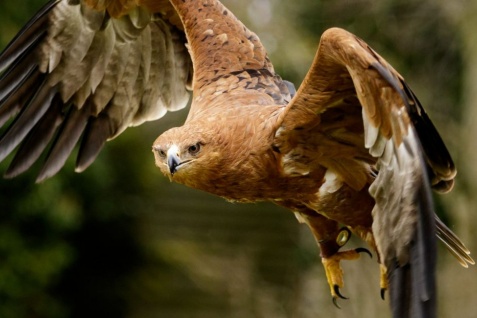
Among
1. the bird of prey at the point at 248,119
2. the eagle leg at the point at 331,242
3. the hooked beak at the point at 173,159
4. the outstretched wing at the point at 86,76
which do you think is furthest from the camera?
the outstretched wing at the point at 86,76

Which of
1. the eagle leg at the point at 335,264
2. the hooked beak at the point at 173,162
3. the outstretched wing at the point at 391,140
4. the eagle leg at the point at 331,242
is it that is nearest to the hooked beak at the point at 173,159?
the hooked beak at the point at 173,162

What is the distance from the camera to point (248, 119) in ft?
14.6

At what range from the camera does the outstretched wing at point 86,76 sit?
548 cm

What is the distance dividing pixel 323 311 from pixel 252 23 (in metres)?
2.57

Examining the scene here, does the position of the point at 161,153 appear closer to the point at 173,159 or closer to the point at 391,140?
the point at 173,159

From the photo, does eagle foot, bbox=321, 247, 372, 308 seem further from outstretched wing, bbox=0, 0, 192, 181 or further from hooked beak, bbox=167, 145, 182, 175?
outstretched wing, bbox=0, 0, 192, 181

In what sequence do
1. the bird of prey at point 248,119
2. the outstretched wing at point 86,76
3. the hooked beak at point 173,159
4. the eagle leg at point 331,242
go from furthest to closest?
the outstretched wing at point 86,76, the eagle leg at point 331,242, the hooked beak at point 173,159, the bird of prey at point 248,119

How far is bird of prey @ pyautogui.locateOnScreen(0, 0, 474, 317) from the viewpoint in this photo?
11.9ft

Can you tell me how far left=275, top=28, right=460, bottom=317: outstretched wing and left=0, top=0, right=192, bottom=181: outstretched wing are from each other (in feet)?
5.49

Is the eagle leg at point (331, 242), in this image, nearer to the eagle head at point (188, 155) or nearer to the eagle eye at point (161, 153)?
the eagle head at point (188, 155)

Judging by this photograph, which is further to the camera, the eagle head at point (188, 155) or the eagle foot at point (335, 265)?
the eagle foot at point (335, 265)

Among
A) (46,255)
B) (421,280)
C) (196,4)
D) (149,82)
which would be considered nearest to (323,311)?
(46,255)

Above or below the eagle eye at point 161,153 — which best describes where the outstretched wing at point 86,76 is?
below

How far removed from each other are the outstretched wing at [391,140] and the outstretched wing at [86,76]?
5.49ft
